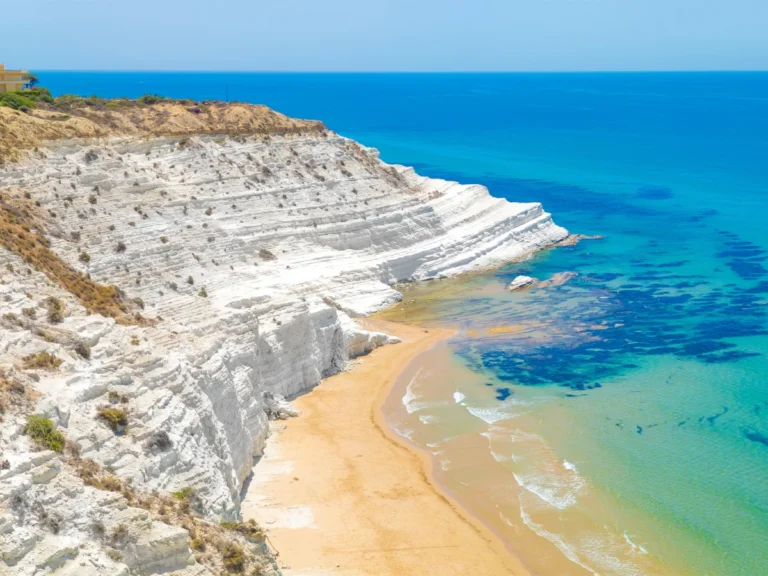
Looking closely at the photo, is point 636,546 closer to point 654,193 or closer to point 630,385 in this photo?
point 630,385

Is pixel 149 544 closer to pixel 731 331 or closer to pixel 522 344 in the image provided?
pixel 522 344

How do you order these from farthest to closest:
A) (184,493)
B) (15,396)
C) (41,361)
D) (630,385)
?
(630,385), (41,361), (184,493), (15,396)

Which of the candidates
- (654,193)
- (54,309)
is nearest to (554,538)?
(54,309)

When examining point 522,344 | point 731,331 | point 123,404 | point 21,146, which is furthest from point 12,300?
point 731,331

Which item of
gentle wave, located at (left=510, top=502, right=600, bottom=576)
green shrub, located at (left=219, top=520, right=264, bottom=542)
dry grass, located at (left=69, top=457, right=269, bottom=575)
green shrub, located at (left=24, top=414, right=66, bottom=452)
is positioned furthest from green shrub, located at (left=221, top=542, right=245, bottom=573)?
gentle wave, located at (left=510, top=502, right=600, bottom=576)

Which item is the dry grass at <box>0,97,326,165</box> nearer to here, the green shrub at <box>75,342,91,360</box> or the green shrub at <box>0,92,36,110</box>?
the green shrub at <box>0,92,36,110</box>

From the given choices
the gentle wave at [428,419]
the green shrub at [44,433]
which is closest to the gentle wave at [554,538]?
the gentle wave at [428,419]

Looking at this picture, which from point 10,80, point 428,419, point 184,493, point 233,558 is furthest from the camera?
point 10,80
